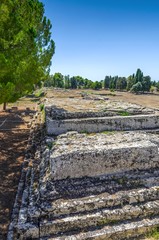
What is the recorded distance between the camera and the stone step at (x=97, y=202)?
4969 mm

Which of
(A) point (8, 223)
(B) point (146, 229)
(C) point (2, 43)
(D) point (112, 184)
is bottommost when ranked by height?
(A) point (8, 223)

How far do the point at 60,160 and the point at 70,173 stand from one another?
1.50 feet

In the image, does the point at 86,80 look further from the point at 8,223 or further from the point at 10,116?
the point at 8,223

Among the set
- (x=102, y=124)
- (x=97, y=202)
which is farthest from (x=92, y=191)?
(x=102, y=124)

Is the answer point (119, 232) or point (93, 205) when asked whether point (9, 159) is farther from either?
point (119, 232)

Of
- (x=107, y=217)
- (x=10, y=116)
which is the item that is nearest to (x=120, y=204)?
(x=107, y=217)

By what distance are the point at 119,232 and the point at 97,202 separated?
80cm

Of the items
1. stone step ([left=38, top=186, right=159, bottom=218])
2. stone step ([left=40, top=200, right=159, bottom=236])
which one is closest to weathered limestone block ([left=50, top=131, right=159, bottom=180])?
stone step ([left=38, top=186, right=159, bottom=218])

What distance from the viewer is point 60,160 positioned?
5.69 meters

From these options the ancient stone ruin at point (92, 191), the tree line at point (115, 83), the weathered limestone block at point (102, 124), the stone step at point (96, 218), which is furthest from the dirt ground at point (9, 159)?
the tree line at point (115, 83)

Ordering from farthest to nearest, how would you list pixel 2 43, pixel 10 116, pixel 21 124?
pixel 10 116
pixel 21 124
pixel 2 43

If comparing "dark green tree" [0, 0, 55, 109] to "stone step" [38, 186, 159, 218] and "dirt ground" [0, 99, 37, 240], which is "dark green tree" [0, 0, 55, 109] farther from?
"stone step" [38, 186, 159, 218]

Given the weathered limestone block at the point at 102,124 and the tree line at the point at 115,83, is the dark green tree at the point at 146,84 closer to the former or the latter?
the tree line at the point at 115,83

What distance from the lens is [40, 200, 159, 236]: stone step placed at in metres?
4.75
